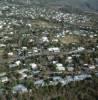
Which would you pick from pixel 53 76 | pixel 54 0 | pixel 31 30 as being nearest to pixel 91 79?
pixel 53 76

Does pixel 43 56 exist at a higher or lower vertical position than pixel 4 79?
lower

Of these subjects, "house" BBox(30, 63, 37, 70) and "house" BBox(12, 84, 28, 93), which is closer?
"house" BBox(12, 84, 28, 93)

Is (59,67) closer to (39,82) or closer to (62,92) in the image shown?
(39,82)

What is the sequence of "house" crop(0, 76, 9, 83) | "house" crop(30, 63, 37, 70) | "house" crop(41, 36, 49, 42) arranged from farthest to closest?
"house" crop(41, 36, 49, 42), "house" crop(30, 63, 37, 70), "house" crop(0, 76, 9, 83)

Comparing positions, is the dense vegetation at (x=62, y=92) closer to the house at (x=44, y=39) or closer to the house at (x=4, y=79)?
the house at (x=4, y=79)

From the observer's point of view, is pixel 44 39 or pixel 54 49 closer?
pixel 54 49

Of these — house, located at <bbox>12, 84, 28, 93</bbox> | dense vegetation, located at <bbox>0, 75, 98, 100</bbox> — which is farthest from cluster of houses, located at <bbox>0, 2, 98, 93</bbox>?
dense vegetation, located at <bbox>0, 75, 98, 100</bbox>

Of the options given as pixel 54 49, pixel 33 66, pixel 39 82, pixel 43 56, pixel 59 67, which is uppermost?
pixel 39 82

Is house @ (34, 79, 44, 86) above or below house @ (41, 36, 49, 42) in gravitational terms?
above

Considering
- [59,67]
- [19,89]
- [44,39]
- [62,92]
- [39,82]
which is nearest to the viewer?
[62,92]

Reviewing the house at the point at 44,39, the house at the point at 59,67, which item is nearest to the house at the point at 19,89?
the house at the point at 59,67

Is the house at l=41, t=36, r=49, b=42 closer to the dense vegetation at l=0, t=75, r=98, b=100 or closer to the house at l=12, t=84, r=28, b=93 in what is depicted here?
the dense vegetation at l=0, t=75, r=98, b=100

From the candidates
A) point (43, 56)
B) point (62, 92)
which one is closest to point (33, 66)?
point (43, 56)
